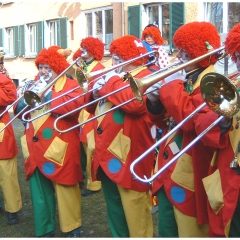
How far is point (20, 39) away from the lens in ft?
53.2

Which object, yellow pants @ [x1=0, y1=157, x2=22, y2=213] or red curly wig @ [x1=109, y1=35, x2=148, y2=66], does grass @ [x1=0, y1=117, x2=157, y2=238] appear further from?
red curly wig @ [x1=109, y1=35, x2=148, y2=66]

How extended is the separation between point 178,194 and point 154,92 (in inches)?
27.1

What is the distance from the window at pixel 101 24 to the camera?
12.1m

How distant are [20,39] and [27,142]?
12488 mm

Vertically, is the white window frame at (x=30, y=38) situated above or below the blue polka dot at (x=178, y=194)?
below

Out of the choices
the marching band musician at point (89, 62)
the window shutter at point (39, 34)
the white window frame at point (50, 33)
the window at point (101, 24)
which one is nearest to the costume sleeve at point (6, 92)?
the marching band musician at point (89, 62)

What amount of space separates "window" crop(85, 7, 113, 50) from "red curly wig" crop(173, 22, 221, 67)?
351 inches

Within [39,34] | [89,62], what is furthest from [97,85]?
[39,34]

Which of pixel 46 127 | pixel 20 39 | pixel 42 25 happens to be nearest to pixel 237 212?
pixel 46 127

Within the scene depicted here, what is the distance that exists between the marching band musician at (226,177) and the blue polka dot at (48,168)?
183cm

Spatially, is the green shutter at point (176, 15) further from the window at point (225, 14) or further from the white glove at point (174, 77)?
the white glove at point (174, 77)

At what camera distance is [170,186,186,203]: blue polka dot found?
3033 millimetres

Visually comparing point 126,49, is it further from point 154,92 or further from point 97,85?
point 154,92

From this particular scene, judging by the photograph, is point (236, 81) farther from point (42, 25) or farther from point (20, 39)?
point (20, 39)
